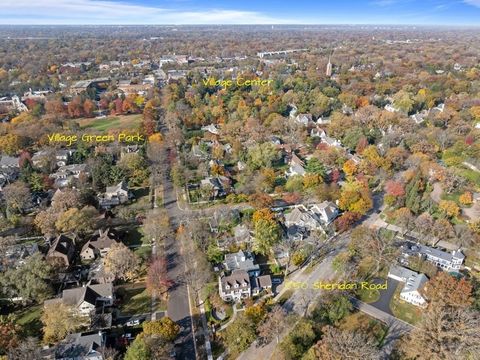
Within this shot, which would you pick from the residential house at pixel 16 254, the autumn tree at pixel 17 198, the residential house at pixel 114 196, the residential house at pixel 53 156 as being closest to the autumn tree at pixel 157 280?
the residential house at pixel 16 254

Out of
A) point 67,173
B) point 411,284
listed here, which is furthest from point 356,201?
point 67,173

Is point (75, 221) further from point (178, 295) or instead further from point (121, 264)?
point (178, 295)

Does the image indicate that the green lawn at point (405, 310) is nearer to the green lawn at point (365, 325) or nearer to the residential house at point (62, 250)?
the green lawn at point (365, 325)

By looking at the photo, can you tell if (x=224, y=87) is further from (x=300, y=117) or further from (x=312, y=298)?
(x=312, y=298)

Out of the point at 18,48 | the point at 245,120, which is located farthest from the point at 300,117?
the point at 18,48

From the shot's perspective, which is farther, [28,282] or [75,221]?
[75,221]

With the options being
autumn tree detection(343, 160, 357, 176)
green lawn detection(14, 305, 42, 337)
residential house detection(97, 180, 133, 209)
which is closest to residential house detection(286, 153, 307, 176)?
autumn tree detection(343, 160, 357, 176)
